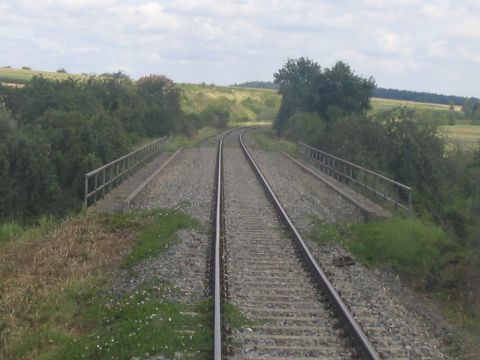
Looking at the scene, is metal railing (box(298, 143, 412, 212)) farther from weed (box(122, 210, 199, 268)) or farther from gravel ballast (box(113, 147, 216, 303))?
weed (box(122, 210, 199, 268))

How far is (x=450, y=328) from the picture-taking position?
387 inches

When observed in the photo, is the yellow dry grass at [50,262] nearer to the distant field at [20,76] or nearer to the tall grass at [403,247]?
the tall grass at [403,247]

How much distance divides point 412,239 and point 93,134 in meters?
16.8

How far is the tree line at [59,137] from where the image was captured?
22.7m

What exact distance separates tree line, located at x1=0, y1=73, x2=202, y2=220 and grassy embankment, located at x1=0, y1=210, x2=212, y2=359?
677cm

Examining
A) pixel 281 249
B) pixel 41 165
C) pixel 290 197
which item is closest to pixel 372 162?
pixel 290 197

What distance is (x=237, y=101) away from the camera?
137750 mm

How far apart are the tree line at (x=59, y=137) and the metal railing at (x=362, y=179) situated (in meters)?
8.94

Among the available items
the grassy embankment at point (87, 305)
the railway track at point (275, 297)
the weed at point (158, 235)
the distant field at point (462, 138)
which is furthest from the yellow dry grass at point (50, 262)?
the distant field at point (462, 138)

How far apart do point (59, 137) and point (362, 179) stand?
39.1ft

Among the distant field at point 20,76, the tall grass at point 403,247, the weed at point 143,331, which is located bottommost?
the tall grass at point 403,247

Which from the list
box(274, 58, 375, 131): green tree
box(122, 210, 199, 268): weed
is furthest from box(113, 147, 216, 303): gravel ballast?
box(274, 58, 375, 131): green tree

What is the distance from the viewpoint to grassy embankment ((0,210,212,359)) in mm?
8156

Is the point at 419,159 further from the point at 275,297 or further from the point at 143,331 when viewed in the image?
the point at 143,331
